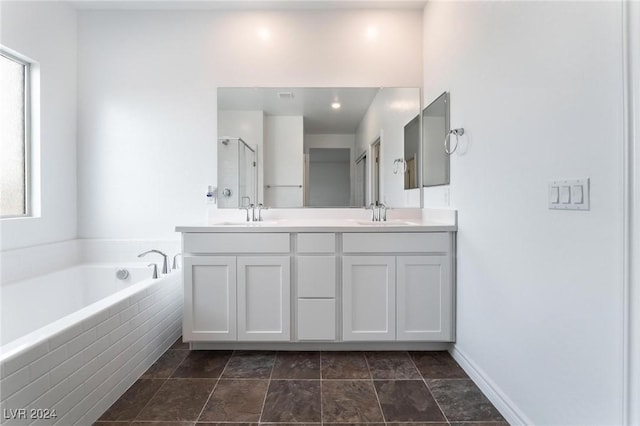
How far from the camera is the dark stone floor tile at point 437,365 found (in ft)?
6.03

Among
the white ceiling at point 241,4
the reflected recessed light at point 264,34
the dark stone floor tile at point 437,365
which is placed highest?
the white ceiling at point 241,4

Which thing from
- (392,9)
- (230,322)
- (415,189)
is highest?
(392,9)

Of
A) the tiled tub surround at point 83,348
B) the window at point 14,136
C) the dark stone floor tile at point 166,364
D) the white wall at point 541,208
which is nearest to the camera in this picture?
the white wall at point 541,208

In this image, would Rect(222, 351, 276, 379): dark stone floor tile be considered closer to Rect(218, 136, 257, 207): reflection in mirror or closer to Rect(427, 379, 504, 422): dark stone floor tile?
Rect(427, 379, 504, 422): dark stone floor tile

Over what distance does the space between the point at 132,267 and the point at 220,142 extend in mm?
1170

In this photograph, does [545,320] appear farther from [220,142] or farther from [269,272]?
[220,142]

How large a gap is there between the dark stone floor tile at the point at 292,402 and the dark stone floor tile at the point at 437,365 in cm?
64

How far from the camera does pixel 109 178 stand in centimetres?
261

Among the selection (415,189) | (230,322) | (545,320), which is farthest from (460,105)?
(230,322)

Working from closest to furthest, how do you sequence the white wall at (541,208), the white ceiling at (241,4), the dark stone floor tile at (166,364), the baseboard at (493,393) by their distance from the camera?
the white wall at (541,208), the baseboard at (493,393), the dark stone floor tile at (166,364), the white ceiling at (241,4)

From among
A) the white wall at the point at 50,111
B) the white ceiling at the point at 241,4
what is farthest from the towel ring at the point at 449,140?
the white wall at the point at 50,111

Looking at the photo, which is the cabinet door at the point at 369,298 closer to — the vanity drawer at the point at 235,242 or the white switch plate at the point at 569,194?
the vanity drawer at the point at 235,242

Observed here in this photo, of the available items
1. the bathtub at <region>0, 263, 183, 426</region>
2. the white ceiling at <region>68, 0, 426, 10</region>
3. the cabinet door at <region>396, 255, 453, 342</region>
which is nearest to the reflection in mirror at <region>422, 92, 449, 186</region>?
the cabinet door at <region>396, 255, 453, 342</region>

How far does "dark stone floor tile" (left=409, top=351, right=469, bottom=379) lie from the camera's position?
6.03ft
